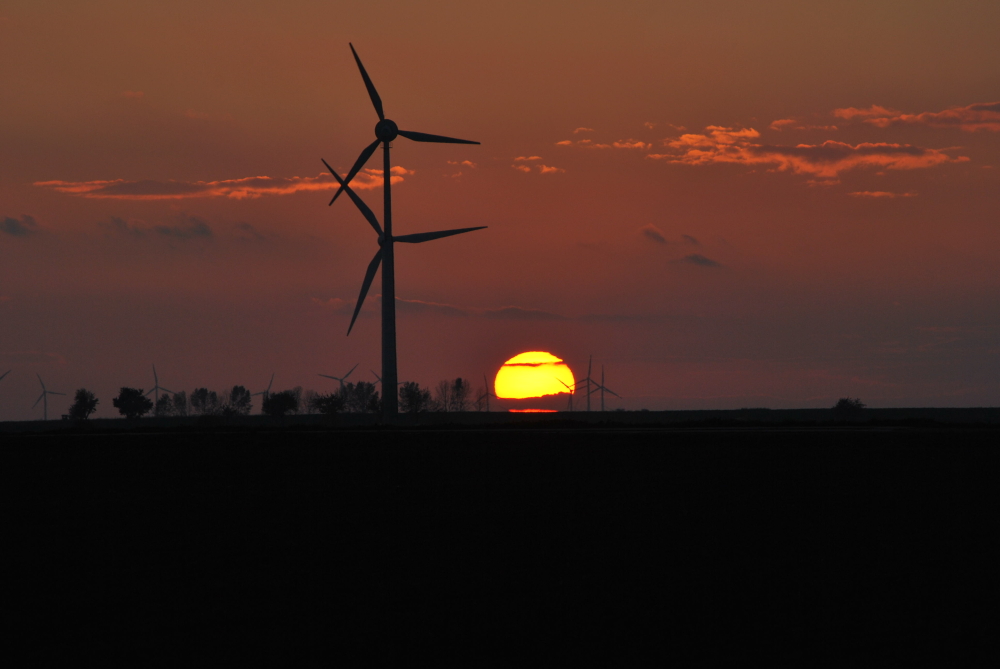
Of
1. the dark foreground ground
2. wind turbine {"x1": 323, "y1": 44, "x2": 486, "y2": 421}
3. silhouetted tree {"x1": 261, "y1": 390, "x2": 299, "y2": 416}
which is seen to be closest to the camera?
the dark foreground ground

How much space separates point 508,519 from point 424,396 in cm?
14978

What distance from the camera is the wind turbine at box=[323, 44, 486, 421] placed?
10662cm

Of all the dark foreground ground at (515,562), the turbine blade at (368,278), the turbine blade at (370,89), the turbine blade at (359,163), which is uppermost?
the turbine blade at (370,89)

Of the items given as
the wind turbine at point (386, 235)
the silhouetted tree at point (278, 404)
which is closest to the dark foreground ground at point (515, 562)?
the wind turbine at point (386, 235)

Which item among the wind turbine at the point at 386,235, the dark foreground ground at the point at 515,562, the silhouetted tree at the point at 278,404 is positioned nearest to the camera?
the dark foreground ground at the point at 515,562

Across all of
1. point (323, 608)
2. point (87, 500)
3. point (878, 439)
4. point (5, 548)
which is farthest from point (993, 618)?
point (878, 439)

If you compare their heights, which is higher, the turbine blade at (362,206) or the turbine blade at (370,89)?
the turbine blade at (370,89)

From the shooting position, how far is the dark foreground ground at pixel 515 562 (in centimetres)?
1736

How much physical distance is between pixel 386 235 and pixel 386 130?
1185 cm

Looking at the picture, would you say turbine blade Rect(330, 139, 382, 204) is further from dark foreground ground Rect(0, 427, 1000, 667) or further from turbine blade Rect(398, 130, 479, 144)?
dark foreground ground Rect(0, 427, 1000, 667)

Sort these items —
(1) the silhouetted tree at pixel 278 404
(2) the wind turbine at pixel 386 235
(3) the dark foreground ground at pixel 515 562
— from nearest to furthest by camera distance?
(3) the dark foreground ground at pixel 515 562 → (2) the wind turbine at pixel 386 235 → (1) the silhouetted tree at pixel 278 404

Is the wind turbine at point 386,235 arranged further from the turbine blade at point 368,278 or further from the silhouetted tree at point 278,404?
the silhouetted tree at point 278,404

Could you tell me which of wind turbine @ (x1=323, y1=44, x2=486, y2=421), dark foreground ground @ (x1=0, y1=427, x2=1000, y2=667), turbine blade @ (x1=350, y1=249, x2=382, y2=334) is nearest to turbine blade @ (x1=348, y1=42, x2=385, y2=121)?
wind turbine @ (x1=323, y1=44, x2=486, y2=421)

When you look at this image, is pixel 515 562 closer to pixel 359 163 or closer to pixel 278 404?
pixel 359 163
